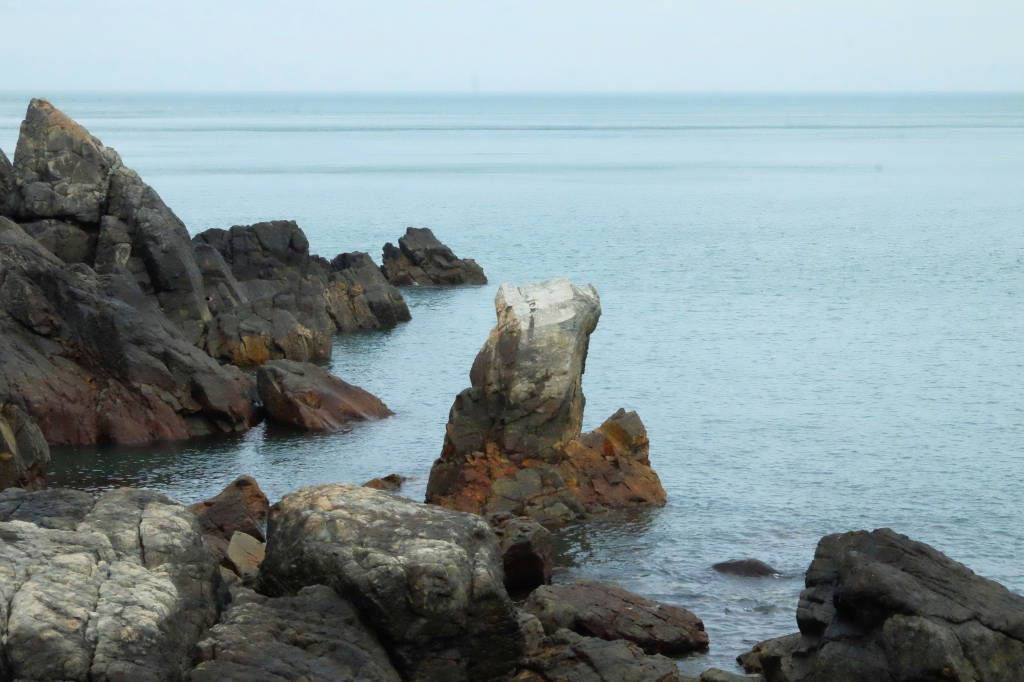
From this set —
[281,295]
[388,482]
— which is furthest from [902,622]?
[281,295]

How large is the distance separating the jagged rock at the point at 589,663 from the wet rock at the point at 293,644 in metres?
2.76

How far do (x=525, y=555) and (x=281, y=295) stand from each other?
115 ft

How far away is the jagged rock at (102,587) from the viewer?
518 inches

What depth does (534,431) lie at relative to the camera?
1261 inches

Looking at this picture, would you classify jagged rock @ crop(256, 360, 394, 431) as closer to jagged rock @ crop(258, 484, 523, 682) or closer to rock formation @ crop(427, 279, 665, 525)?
rock formation @ crop(427, 279, 665, 525)

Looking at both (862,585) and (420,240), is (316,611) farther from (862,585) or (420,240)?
(420,240)

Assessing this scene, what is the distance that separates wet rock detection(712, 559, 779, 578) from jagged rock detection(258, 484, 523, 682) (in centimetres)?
1154

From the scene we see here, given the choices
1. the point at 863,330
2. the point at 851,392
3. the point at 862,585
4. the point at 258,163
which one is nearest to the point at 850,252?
the point at 863,330

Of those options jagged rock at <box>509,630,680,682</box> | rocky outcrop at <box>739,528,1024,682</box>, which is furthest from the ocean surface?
rocky outcrop at <box>739,528,1024,682</box>

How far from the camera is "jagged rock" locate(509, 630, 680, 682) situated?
58.3 ft

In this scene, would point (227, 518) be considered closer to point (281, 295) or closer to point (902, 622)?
point (902, 622)

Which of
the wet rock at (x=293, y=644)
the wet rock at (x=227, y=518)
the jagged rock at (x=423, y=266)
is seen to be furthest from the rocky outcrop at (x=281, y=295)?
the wet rock at (x=293, y=644)

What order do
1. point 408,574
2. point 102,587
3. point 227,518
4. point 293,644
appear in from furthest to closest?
point 227,518 → point 408,574 → point 293,644 → point 102,587

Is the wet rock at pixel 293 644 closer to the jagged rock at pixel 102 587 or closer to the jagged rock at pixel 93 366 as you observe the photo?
the jagged rock at pixel 102 587
